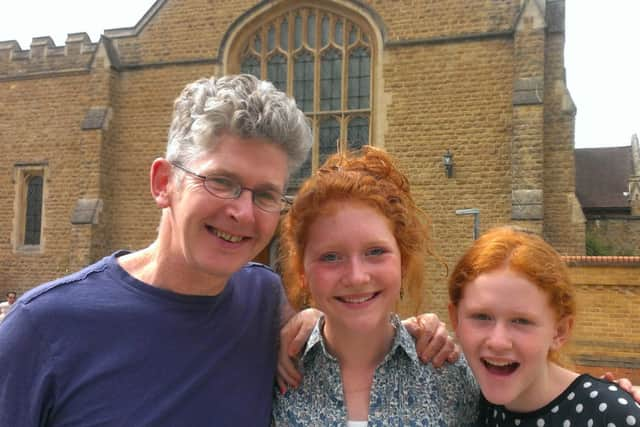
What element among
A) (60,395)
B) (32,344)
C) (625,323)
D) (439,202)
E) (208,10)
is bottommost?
(625,323)

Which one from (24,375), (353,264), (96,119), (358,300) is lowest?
(24,375)

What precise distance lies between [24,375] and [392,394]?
1120 millimetres

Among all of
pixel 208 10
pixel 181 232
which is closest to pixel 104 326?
pixel 181 232

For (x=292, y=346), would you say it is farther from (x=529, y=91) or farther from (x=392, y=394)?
(x=529, y=91)

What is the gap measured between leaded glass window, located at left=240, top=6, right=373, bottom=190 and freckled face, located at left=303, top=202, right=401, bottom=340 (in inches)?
413

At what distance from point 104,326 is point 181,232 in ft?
1.20

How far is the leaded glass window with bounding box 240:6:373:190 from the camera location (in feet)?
41.5

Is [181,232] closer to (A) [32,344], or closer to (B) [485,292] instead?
(A) [32,344]

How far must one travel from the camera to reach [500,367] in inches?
75.5

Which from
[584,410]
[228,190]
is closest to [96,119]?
[228,190]

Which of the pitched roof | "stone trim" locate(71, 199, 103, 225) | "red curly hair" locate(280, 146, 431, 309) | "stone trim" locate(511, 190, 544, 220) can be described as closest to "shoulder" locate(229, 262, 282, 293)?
"red curly hair" locate(280, 146, 431, 309)

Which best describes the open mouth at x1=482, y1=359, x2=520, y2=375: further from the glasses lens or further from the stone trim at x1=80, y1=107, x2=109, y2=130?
the stone trim at x1=80, y1=107, x2=109, y2=130

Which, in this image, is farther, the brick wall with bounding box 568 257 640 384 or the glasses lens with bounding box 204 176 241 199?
the brick wall with bounding box 568 257 640 384

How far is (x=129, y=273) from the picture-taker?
6.18ft
